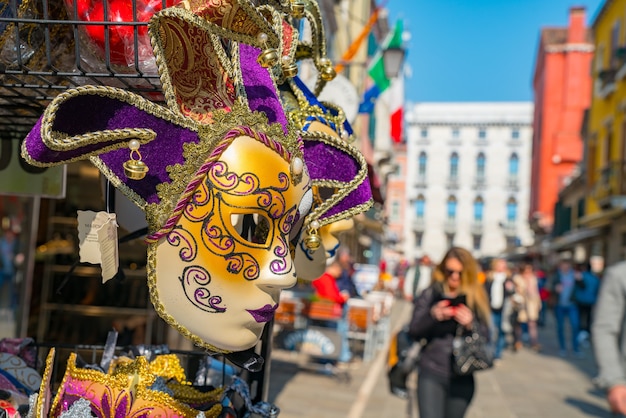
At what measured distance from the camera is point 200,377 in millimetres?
1845

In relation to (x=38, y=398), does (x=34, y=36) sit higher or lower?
higher

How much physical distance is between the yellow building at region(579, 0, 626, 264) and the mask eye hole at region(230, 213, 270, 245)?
17.7 metres

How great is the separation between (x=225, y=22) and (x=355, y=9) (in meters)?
20.4

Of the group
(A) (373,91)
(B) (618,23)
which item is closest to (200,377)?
(A) (373,91)

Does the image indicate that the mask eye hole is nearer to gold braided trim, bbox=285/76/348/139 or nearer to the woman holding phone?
gold braided trim, bbox=285/76/348/139

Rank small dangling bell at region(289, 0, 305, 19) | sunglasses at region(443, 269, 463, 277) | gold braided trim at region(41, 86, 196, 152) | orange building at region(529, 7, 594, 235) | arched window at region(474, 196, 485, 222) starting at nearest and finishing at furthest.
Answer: gold braided trim at region(41, 86, 196, 152) < small dangling bell at region(289, 0, 305, 19) < sunglasses at region(443, 269, 463, 277) < orange building at region(529, 7, 594, 235) < arched window at region(474, 196, 485, 222)

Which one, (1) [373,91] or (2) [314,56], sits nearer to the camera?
(2) [314,56]

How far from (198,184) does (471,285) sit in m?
3.06

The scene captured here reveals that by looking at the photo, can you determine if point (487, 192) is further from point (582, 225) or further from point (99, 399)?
point (99, 399)

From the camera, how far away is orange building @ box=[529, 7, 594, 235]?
1388 inches

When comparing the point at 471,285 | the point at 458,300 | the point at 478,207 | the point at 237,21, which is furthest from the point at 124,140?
the point at 478,207

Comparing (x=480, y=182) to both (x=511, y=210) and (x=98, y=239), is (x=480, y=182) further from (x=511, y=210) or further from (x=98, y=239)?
(x=98, y=239)

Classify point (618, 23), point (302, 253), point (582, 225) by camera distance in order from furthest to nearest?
point (582, 225)
point (618, 23)
point (302, 253)

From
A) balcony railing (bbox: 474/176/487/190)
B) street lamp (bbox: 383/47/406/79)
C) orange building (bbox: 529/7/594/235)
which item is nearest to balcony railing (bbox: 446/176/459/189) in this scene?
balcony railing (bbox: 474/176/487/190)
